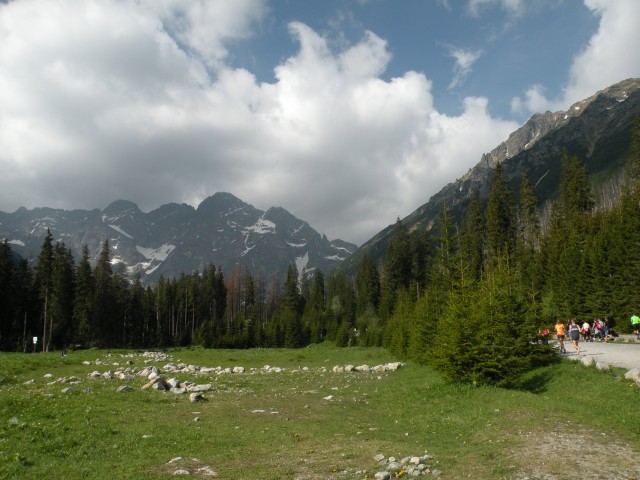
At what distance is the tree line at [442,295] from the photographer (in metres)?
23.8

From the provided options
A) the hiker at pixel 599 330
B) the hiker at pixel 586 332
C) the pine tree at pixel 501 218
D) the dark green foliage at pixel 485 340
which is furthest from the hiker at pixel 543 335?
the pine tree at pixel 501 218

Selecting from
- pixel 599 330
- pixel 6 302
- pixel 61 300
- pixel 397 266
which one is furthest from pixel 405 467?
pixel 397 266

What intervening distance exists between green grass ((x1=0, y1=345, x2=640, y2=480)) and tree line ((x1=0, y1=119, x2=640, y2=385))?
11.8 feet

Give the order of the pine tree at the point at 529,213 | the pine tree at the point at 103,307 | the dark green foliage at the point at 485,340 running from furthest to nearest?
the pine tree at the point at 103,307 → the pine tree at the point at 529,213 → the dark green foliage at the point at 485,340

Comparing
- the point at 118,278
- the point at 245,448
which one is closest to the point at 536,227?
the point at 245,448

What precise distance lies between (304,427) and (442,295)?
24430 millimetres

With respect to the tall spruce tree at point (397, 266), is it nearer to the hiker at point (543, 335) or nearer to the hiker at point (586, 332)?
the hiker at point (586, 332)

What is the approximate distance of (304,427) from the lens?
52.4ft

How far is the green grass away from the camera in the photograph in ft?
35.8

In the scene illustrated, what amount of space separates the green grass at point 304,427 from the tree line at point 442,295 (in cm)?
360

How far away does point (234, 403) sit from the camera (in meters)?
21.4

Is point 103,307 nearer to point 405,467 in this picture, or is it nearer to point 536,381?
point 536,381

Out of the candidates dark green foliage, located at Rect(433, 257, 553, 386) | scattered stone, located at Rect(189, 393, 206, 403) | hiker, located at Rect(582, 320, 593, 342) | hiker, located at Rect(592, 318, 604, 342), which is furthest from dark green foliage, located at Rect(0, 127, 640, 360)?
scattered stone, located at Rect(189, 393, 206, 403)

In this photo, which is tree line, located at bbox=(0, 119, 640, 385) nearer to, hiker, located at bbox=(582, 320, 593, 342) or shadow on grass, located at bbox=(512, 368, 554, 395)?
shadow on grass, located at bbox=(512, 368, 554, 395)
